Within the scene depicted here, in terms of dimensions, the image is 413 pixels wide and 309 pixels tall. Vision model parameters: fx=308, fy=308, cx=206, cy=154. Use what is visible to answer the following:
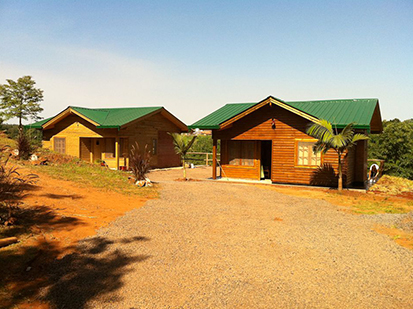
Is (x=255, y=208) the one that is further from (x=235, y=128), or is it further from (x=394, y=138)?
(x=394, y=138)

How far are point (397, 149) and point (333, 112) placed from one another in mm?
12784

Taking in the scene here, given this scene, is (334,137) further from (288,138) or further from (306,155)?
(288,138)

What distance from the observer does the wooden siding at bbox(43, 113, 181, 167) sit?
2284 cm

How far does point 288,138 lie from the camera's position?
16.7 metres

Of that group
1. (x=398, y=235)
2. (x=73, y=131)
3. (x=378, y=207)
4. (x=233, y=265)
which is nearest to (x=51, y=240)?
(x=233, y=265)

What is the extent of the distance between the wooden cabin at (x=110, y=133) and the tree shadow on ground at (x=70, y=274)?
1600cm

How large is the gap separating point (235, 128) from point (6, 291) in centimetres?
1479

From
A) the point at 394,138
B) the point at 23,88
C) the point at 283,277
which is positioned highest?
the point at 23,88

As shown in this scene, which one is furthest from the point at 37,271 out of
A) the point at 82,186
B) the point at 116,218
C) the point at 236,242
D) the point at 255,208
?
the point at 255,208

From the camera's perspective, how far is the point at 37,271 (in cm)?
507

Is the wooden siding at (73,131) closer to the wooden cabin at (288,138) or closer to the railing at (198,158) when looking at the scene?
the wooden cabin at (288,138)

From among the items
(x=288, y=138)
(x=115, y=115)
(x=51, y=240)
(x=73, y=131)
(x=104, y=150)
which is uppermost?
(x=115, y=115)

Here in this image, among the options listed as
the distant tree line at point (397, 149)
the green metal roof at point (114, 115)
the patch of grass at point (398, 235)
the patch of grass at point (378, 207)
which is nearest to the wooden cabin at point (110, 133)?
the green metal roof at point (114, 115)

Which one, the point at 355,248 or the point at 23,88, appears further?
the point at 23,88
